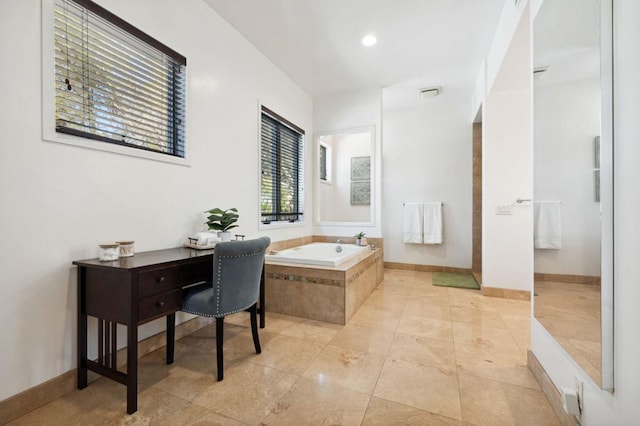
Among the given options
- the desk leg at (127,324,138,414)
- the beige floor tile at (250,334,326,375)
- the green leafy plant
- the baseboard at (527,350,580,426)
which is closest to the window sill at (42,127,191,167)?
the green leafy plant

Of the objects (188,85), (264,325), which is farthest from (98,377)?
(188,85)

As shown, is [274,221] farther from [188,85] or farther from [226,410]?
[226,410]

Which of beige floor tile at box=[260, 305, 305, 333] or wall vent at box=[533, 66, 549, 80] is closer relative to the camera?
wall vent at box=[533, 66, 549, 80]

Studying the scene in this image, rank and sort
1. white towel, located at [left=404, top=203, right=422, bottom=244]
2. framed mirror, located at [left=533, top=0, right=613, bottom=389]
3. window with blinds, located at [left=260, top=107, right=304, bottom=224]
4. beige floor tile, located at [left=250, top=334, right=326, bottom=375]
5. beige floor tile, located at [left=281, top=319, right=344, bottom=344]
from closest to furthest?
1. framed mirror, located at [left=533, top=0, right=613, bottom=389]
2. beige floor tile, located at [left=250, top=334, right=326, bottom=375]
3. beige floor tile, located at [left=281, top=319, right=344, bottom=344]
4. window with blinds, located at [left=260, top=107, right=304, bottom=224]
5. white towel, located at [left=404, top=203, right=422, bottom=244]

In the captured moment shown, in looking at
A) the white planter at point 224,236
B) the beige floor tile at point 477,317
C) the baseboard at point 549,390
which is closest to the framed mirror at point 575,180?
the baseboard at point 549,390

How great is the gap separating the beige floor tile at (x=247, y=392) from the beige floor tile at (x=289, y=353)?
0.07m

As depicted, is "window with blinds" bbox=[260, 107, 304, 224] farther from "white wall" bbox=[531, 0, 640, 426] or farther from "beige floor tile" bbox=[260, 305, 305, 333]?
"white wall" bbox=[531, 0, 640, 426]

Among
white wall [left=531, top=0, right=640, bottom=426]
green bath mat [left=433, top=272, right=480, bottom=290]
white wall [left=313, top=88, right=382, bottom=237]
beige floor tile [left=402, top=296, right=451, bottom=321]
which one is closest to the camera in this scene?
white wall [left=531, top=0, right=640, bottom=426]

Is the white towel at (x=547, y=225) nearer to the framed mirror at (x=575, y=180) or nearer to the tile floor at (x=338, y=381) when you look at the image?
the framed mirror at (x=575, y=180)

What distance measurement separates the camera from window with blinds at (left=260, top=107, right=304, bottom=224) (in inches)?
128

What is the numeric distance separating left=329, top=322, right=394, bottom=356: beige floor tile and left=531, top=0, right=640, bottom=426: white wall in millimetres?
1179

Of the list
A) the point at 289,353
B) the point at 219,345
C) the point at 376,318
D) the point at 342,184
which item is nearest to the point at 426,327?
the point at 376,318

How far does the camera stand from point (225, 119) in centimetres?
257

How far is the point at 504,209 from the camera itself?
309 centimetres
